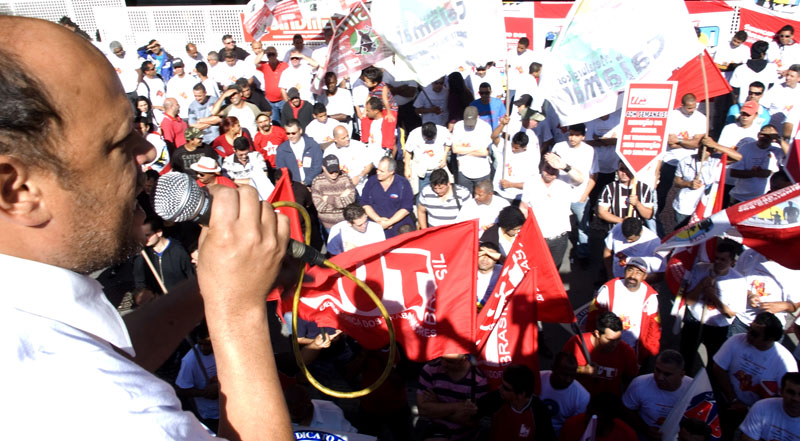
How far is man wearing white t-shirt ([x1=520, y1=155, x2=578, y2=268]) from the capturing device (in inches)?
272

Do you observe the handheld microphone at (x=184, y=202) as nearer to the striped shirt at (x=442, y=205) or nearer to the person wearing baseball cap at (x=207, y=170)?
the striped shirt at (x=442, y=205)

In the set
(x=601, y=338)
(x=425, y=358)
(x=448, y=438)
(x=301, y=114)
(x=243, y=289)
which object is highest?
(x=243, y=289)

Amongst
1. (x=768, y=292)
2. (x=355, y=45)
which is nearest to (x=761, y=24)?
(x=355, y=45)

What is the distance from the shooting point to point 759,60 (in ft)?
34.8

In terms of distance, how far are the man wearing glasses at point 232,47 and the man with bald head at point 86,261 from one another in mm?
12688

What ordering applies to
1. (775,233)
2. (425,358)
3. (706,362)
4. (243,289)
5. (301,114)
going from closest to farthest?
(243,289)
(425,358)
(775,233)
(706,362)
(301,114)

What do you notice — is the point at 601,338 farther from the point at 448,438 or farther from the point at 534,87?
the point at 534,87

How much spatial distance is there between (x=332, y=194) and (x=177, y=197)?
5.97 meters

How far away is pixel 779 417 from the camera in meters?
4.15

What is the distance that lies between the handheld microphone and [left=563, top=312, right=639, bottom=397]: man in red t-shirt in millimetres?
3904

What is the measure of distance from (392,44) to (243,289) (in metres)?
6.11

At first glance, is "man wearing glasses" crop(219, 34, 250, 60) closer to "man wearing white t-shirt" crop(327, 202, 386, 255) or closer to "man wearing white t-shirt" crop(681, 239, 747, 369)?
"man wearing white t-shirt" crop(327, 202, 386, 255)

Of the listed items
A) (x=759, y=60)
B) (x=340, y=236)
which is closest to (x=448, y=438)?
(x=340, y=236)

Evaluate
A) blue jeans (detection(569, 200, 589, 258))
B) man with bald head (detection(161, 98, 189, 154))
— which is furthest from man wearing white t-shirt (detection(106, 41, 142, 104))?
blue jeans (detection(569, 200, 589, 258))
